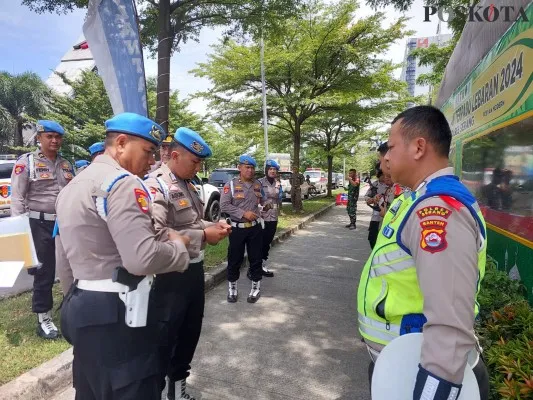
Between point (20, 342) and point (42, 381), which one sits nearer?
point (42, 381)

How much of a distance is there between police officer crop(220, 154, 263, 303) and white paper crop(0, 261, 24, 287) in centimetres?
275

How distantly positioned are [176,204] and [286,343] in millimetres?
2003

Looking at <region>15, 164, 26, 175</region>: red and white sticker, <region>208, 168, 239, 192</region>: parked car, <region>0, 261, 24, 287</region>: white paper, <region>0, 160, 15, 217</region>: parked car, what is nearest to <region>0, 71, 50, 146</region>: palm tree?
<region>208, 168, 239, 192</region>: parked car

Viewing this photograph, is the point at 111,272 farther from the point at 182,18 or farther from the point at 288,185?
the point at 288,185

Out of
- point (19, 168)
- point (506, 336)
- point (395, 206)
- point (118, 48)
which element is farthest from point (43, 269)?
point (506, 336)

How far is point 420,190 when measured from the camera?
A: 126 centimetres

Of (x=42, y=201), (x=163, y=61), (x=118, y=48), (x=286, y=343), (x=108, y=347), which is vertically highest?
(x=163, y=61)

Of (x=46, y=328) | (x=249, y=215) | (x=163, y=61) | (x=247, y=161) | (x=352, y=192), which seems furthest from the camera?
(x=352, y=192)

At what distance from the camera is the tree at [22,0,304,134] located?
18.0ft

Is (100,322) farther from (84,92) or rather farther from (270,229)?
(84,92)

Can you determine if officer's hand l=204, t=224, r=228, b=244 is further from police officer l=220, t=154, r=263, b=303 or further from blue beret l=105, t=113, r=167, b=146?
police officer l=220, t=154, r=263, b=303

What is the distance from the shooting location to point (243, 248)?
4.80 m

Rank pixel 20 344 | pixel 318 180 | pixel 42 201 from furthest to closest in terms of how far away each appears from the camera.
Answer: pixel 318 180 < pixel 42 201 < pixel 20 344

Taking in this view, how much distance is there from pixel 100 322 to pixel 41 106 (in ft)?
124
